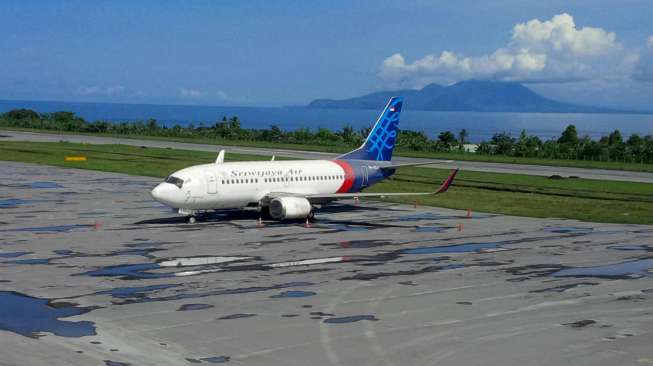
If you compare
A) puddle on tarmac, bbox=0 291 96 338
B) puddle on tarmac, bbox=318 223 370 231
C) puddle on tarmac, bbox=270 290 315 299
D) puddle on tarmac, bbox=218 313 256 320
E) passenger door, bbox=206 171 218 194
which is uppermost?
passenger door, bbox=206 171 218 194

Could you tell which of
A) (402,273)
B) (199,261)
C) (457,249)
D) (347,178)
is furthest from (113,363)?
(347,178)

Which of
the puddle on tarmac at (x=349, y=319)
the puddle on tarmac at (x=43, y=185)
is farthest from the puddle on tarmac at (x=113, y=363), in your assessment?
the puddle on tarmac at (x=43, y=185)

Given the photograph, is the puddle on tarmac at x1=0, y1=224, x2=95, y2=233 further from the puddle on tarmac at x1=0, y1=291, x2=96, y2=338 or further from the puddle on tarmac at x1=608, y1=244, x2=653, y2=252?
the puddle on tarmac at x1=608, y1=244, x2=653, y2=252

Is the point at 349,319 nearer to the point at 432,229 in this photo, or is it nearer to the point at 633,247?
the point at 633,247

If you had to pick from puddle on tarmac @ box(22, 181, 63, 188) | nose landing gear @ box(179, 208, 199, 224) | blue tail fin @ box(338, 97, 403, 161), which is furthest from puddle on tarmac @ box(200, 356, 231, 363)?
puddle on tarmac @ box(22, 181, 63, 188)

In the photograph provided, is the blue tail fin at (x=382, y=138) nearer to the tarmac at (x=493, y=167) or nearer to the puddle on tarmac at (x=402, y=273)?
the tarmac at (x=493, y=167)

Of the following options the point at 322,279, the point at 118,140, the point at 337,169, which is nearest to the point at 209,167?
the point at 337,169

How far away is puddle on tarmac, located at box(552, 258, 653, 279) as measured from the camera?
36969mm

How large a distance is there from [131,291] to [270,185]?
2246 cm

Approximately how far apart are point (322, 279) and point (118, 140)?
116938 millimetres

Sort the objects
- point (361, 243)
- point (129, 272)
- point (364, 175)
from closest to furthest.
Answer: point (129, 272)
point (361, 243)
point (364, 175)

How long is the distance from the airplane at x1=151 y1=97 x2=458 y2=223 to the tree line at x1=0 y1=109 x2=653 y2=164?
72.4m

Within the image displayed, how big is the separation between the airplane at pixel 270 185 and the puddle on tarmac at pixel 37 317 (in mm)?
19779

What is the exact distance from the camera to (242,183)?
174 feet
